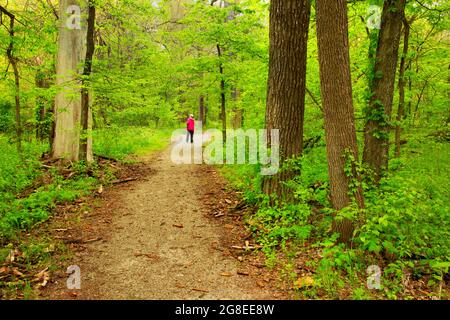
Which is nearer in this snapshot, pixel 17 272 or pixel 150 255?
pixel 17 272

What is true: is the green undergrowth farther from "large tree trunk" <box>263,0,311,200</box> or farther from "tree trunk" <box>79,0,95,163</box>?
"tree trunk" <box>79,0,95,163</box>

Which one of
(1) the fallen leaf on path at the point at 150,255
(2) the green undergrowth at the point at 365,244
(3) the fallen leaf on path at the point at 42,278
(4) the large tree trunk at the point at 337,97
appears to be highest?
(4) the large tree trunk at the point at 337,97

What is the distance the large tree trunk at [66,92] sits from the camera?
1008 cm

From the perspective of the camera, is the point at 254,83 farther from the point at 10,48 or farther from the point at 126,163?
the point at 10,48

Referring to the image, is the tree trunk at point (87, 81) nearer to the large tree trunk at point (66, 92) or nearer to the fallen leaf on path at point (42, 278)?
the large tree trunk at point (66, 92)

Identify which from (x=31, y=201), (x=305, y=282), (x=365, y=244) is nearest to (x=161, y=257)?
(x=305, y=282)

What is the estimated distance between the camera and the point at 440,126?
9258mm

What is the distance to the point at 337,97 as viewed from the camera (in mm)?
4809

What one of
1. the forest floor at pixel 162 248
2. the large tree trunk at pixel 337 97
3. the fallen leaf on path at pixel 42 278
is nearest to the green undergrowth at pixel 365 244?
the large tree trunk at pixel 337 97

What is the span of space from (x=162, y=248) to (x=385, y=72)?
5.45 meters

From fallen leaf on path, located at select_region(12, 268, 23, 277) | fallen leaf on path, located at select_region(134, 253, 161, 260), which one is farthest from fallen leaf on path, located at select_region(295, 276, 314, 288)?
fallen leaf on path, located at select_region(12, 268, 23, 277)

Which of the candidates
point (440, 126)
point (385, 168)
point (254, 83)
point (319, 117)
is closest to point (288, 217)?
point (385, 168)

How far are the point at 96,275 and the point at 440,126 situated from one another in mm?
10021

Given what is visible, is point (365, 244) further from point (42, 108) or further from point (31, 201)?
point (42, 108)
